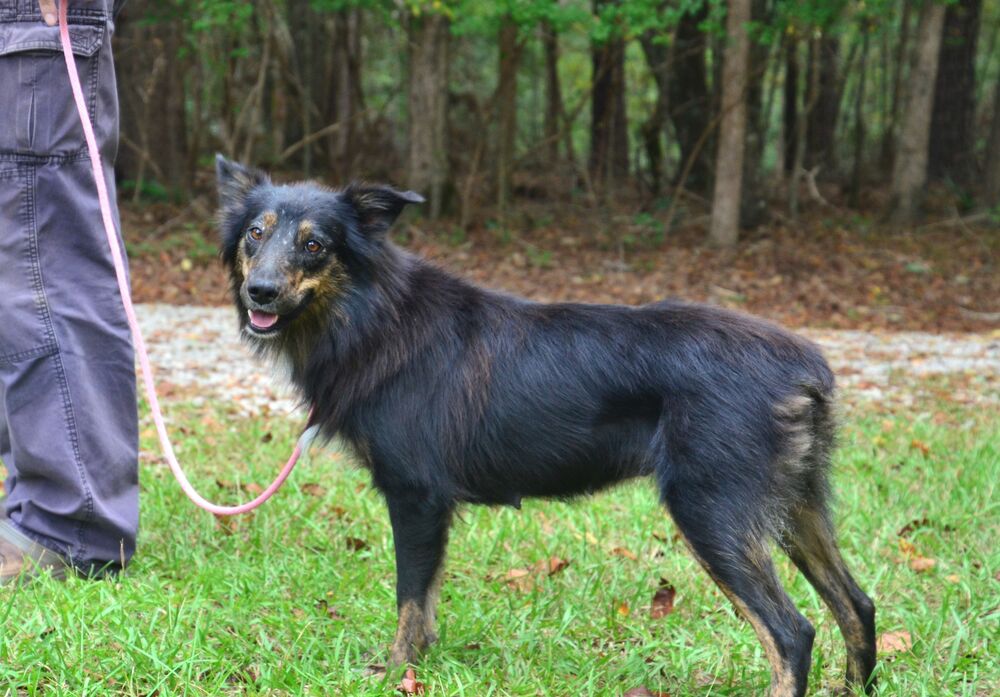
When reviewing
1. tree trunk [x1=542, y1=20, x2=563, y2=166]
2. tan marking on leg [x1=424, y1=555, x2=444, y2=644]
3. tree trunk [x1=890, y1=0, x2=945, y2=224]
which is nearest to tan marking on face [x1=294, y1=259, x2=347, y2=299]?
tan marking on leg [x1=424, y1=555, x2=444, y2=644]

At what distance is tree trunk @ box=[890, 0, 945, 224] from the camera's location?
523 inches

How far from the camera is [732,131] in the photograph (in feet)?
41.8

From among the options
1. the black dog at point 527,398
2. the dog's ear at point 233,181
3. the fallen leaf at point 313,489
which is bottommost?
the fallen leaf at point 313,489

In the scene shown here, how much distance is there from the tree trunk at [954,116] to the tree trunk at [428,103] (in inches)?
→ 318

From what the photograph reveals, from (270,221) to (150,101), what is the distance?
12316 millimetres

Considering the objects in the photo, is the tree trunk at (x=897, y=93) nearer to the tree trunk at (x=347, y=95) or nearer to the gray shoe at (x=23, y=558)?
the tree trunk at (x=347, y=95)

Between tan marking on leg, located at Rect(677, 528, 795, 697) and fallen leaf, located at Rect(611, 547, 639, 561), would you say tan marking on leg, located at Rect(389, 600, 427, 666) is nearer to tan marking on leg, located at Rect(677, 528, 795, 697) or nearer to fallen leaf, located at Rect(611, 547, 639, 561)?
tan marking on leg, located at Rect(677, 528, 795, 697)

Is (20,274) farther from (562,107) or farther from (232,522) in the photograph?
(562,107)

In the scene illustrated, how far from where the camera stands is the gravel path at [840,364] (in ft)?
23.4

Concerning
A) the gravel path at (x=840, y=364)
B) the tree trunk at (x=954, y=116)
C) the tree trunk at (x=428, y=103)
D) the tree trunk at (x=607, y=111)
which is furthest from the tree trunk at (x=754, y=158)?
the gravel path at (x=840, y=364)

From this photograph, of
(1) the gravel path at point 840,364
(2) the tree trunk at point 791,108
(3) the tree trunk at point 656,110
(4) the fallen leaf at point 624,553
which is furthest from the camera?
(2) the tree trunk at point 791,108

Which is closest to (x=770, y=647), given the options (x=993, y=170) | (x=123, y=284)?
(x=123, y=284)

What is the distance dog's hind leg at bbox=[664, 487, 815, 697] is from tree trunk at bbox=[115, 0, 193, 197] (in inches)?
487

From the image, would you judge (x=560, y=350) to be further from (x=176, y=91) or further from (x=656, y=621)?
(x=176, y=91)
